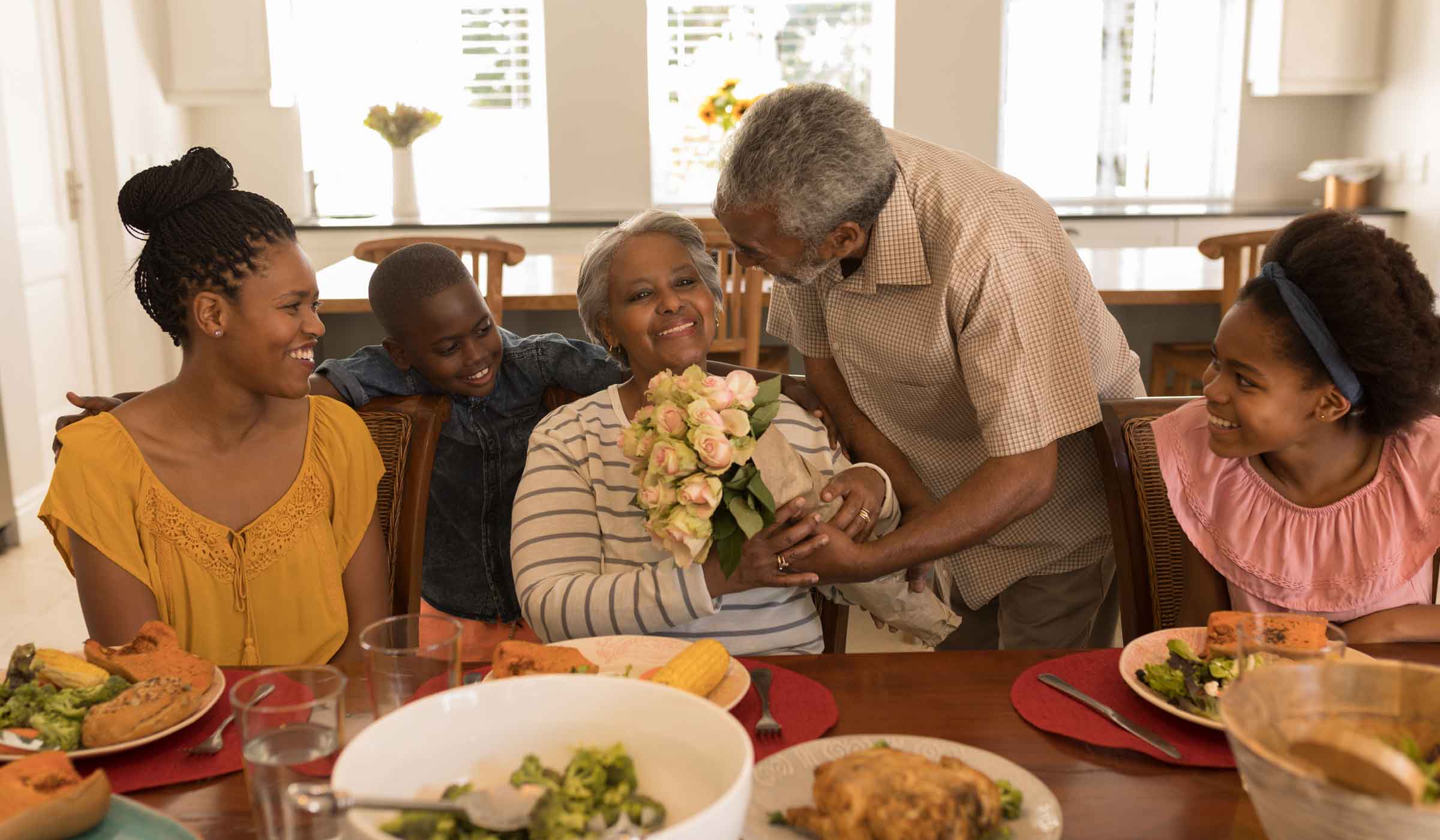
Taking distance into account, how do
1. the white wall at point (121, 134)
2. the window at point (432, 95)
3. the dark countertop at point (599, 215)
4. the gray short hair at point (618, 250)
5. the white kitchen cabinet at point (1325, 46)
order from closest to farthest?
the gray short hair at point (618, 250), the white wall at point (121, 134), the white kitchen cabinet at point (1325, 46), the dark countertop at point (599, 215), the window at point (432, 95)

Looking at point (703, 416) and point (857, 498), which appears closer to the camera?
point (703, 416)

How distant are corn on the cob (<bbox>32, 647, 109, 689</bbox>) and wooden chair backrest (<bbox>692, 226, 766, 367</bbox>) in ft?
7.79

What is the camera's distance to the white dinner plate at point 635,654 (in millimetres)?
1307

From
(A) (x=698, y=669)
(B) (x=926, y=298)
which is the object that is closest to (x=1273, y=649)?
(A) (x=698, y=669)

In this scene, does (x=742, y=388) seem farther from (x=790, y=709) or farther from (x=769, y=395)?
(x=790, y=709)

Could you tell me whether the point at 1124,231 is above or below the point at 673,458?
below

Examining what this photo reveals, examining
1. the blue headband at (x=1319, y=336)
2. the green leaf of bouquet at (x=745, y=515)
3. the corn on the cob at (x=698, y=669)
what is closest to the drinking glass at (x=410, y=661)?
the corn on the cob at (x=698, y=669)

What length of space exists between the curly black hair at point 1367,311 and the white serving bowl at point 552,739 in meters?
1.06

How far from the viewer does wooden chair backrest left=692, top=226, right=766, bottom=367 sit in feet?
11.8

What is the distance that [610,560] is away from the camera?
1.73 meters

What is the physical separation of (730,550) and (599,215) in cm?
478

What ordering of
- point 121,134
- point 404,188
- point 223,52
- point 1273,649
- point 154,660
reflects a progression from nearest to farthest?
point 1273,649
point 154,660
point 121,134
point 223,52
point 404,188

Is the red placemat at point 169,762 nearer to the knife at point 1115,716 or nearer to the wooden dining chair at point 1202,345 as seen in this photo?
the knife at point 1115,716

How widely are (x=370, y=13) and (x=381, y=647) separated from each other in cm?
579
